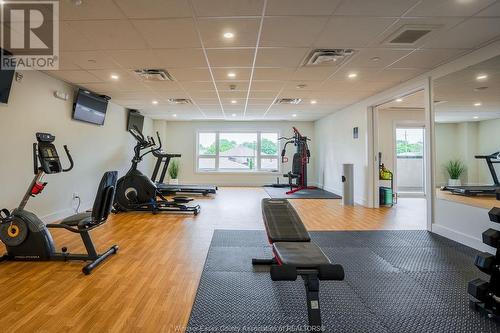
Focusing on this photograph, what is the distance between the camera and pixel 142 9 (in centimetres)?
251

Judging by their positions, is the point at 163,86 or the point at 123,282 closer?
the point at 123,282

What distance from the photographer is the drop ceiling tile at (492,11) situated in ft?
8.02

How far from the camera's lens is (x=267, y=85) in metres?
5.17

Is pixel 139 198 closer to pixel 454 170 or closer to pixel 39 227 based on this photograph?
pixel 39 227

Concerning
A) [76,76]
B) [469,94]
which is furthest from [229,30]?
[469,94]

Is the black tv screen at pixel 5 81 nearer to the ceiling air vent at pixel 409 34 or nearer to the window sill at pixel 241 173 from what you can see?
the ceiling air vent at pixel 409 34

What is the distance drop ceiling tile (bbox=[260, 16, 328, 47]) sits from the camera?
2694mm

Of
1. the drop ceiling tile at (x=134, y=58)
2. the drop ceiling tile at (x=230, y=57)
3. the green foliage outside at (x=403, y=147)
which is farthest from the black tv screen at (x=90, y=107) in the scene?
the green foliage outside at (x=403, y=147)

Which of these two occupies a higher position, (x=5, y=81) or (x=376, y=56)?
(x=376, y=56)

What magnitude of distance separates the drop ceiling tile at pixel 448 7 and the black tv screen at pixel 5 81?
4.89 meters

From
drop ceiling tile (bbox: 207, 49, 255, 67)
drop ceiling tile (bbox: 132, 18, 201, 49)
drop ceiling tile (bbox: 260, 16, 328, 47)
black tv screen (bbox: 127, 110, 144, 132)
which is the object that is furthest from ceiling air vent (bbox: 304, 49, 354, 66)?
black tv screen (bbox: 127, 110, 144, 132)

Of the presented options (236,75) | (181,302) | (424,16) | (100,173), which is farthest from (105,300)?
(100,173)

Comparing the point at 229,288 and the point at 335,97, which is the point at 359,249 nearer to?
the point at 229,288

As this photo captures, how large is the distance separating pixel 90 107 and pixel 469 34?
21.3ft
